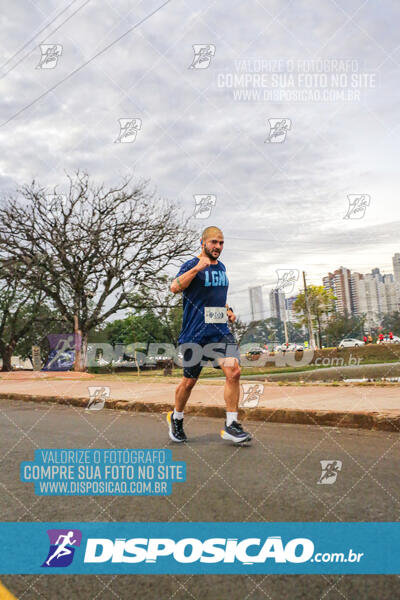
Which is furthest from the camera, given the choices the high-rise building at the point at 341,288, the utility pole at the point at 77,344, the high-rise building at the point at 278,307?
the high-rise building at the point at 278,307

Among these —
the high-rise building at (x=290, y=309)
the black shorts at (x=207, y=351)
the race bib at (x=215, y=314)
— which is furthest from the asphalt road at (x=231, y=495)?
the high-rise building at (x=290, y=309)

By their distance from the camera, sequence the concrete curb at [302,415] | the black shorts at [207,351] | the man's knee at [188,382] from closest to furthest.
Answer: the black shorts at [207,351]
the man's knee at [188,382]
the concrete curb at [302,415]

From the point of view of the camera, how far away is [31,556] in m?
2.39

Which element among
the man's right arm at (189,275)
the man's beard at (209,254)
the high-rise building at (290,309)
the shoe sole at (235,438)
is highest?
the high-rise building at (290,309)

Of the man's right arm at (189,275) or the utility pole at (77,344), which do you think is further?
the utility pole at (77,344)

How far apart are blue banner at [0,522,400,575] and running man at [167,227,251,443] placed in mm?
2096

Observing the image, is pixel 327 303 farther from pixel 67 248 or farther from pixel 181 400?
pixel 181 400

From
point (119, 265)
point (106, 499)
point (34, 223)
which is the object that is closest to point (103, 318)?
point (119, 265)

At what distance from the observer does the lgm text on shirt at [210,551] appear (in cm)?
228

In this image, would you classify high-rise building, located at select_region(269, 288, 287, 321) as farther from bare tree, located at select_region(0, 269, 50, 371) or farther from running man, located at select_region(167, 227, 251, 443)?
running man, located at select_region(167, 227, 251, 443)

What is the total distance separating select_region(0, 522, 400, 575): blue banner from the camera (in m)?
2.23

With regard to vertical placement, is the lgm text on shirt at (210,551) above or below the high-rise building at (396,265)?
below

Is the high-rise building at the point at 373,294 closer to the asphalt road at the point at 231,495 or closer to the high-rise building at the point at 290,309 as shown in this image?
the high-rise building at the point at 290,309

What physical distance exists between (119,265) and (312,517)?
2183cm
